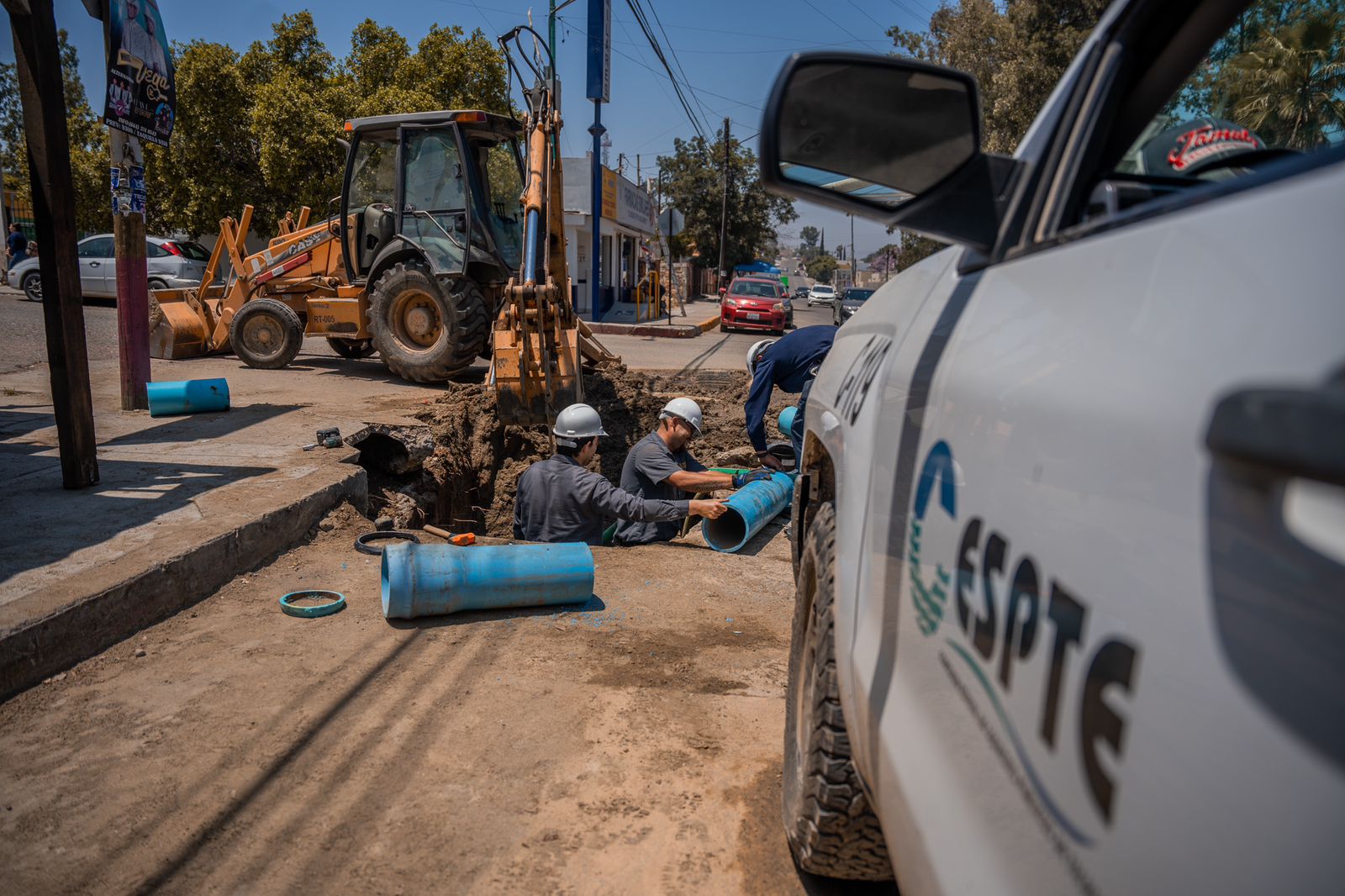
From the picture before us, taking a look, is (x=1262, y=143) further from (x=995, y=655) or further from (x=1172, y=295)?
(x=995, y=655)

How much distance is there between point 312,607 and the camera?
15.0 feet

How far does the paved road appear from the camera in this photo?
13.3 m

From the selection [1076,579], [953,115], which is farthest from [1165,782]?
[953,115]

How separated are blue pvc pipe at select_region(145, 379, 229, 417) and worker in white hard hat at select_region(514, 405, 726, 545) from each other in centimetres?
399

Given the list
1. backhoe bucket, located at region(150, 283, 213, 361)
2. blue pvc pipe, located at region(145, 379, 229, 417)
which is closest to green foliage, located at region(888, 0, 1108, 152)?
blue pvc pipe, located at region(145, 379, 229, 417)

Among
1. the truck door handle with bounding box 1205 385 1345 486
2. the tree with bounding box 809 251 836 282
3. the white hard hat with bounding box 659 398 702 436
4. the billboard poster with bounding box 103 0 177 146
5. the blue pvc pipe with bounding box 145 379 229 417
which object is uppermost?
the tree with bounding box 809 251 836 282

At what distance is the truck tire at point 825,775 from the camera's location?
2260mm

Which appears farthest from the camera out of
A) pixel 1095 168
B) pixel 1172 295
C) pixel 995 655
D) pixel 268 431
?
pixel 268 431

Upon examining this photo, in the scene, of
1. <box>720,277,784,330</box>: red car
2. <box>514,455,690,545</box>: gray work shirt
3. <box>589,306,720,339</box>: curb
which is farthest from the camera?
<box>720,277,784,330</box>: red car

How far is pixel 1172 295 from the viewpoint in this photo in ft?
3.20

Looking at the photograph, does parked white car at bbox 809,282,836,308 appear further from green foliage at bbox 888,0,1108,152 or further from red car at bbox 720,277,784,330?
green foliage at bbox 888,0,1108,152

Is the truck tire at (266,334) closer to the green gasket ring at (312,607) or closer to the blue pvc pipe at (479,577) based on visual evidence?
the green gasket ring at (312,607)

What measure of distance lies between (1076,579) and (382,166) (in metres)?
12.5

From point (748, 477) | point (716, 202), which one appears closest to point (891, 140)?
point (748, 477)
